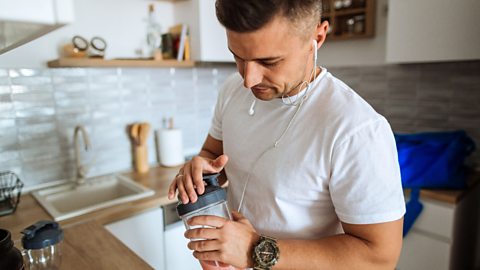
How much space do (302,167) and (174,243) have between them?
107 centimetres

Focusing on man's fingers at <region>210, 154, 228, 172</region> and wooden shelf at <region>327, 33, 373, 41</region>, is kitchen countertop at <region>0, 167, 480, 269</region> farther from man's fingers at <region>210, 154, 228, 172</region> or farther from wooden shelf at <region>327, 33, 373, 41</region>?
wooden shelf at <region>327, 33, 373, 41</region>

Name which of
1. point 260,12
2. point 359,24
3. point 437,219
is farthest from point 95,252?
point 359,24

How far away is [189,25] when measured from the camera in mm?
1981

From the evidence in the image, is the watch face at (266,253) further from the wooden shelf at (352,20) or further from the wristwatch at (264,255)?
the wooden shelf at (352,20)

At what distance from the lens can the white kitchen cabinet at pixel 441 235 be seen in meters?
1.67

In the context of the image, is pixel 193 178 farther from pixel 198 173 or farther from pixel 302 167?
pixel 302 167

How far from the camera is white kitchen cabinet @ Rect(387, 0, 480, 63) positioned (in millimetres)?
1605

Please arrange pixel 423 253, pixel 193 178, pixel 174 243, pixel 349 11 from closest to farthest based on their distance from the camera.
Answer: pixel 193 178
pixel 174 243
pixel 423 253
pixel 349 11

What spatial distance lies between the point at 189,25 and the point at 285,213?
1474 millimetres

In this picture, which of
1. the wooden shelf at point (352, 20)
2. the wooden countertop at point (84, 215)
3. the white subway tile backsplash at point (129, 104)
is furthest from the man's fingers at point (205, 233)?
the wooden shelf at point (352, 20)

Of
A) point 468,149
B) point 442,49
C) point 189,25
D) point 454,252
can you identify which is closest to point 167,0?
point 189,25

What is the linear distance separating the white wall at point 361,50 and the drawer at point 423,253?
3.54ft

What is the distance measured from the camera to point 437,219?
1.69m

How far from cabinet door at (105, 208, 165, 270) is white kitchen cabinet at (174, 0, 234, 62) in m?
0.92
